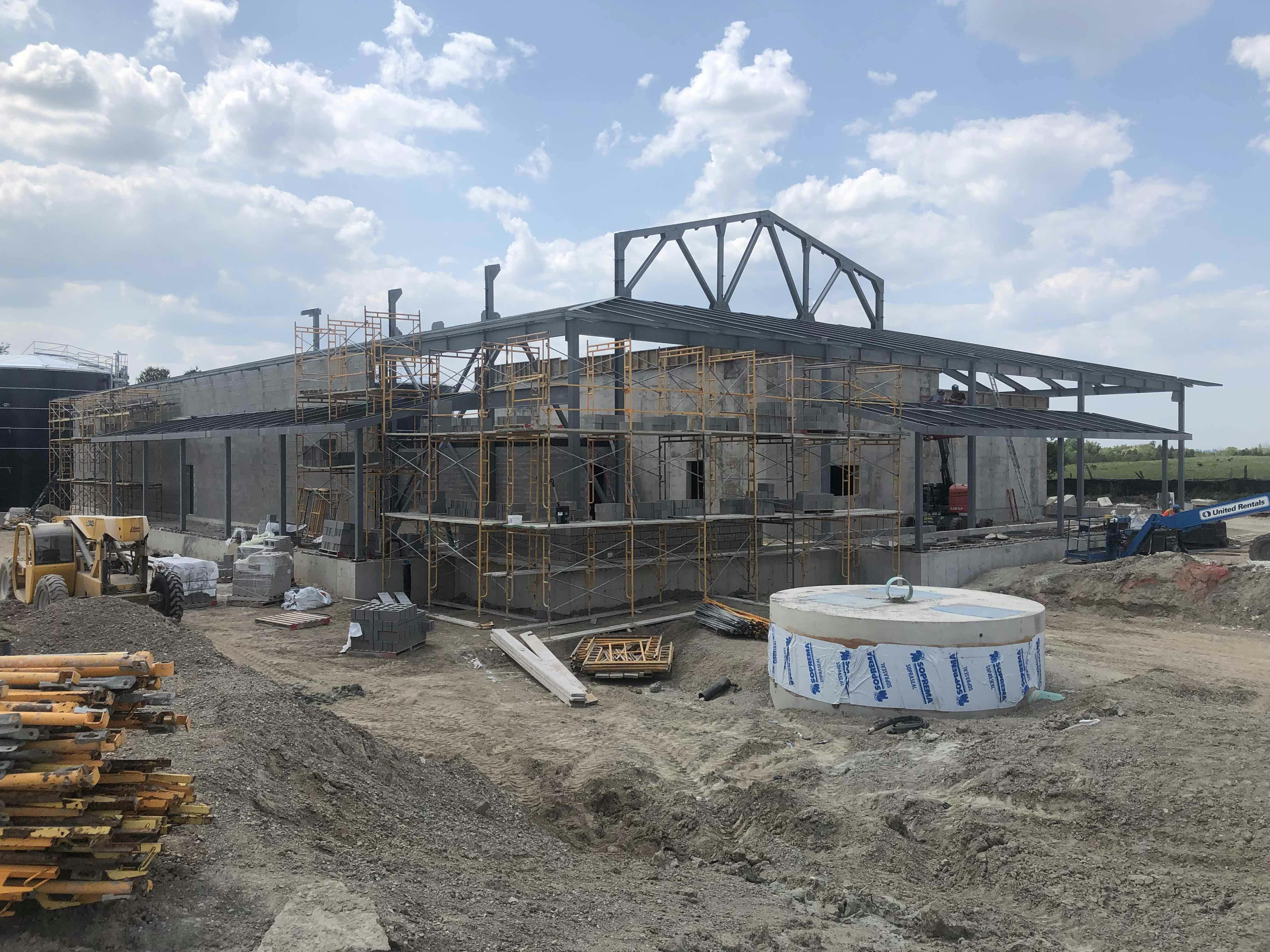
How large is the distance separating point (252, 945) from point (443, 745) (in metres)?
6.23

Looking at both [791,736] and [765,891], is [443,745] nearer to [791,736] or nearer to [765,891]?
[791,736]

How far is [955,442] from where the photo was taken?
31781 millimetres

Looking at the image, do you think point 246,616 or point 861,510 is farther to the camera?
point 861,510

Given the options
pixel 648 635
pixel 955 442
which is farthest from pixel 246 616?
pixel 955 442

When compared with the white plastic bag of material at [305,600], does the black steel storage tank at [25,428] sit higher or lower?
higher

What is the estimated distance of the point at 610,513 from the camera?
18516 millimetres

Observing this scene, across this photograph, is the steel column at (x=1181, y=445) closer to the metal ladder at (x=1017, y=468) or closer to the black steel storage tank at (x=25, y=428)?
the metal ladder at (x=1017, y=468)

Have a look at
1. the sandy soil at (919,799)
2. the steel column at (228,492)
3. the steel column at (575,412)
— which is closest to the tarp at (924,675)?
the sandy soil at (919,799)

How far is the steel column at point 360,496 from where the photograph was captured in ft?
67.3

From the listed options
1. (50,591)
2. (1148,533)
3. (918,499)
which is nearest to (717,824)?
(50,591)

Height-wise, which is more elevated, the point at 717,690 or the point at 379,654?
the point at 379,654

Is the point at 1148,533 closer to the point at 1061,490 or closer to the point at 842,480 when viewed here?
the point at 1061,490

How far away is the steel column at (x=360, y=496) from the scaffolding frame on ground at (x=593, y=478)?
1.94 feet

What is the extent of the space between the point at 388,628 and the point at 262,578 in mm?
6497
